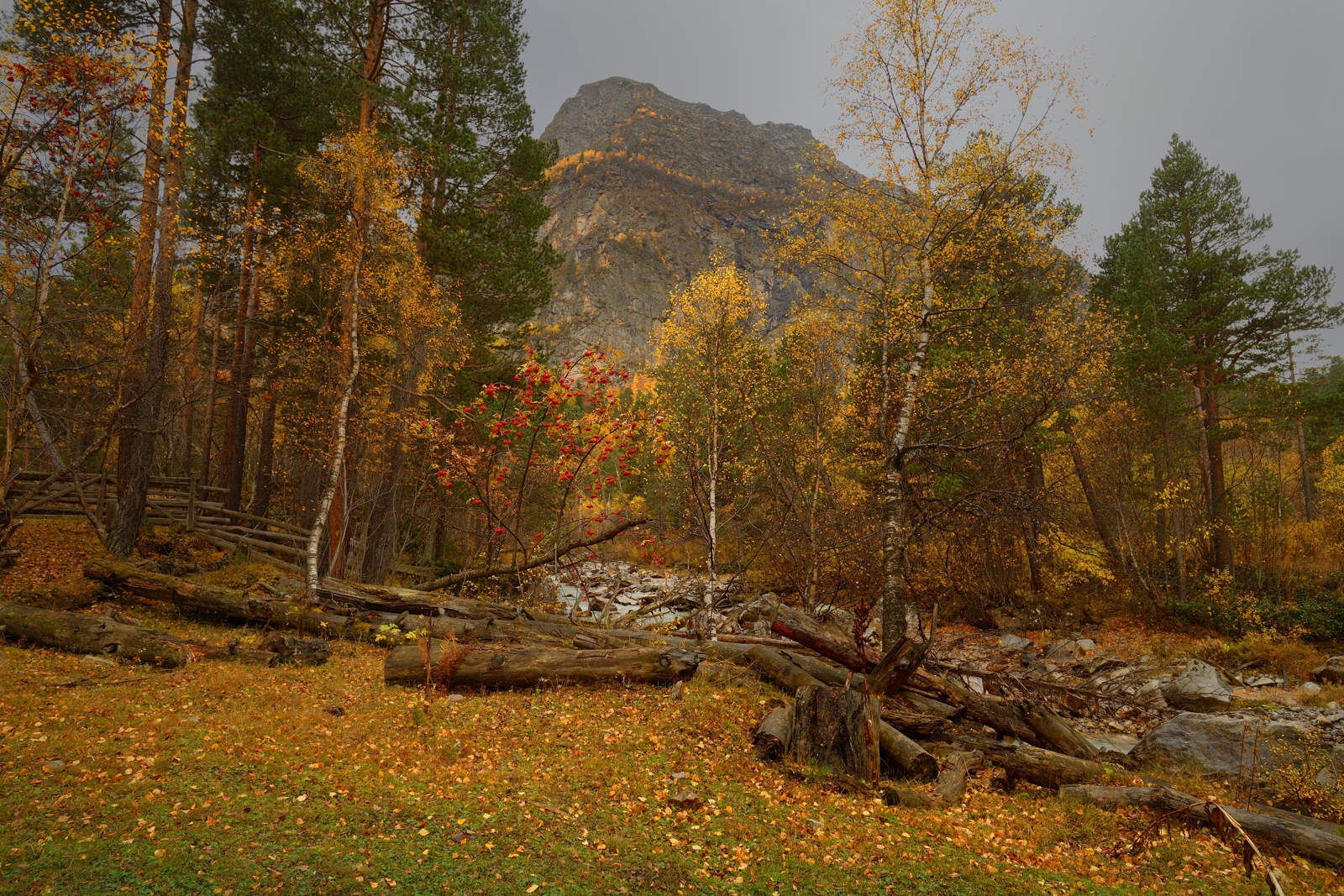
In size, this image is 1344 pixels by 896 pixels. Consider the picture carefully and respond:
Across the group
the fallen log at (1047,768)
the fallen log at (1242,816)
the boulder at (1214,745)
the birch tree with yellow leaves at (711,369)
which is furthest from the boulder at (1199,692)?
the birch tree with yellow leaves at (711,369)

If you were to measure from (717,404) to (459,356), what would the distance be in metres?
7.79

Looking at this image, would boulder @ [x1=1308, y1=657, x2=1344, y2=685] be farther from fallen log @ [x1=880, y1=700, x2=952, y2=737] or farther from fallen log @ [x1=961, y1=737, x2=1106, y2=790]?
fallen log @ [x1=880, y1=700, x2=952, y2=737]

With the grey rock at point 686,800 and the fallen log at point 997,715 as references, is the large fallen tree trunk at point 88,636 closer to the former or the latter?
the grey rock at point 686,800

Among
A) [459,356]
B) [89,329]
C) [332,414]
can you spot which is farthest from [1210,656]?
[89,329]

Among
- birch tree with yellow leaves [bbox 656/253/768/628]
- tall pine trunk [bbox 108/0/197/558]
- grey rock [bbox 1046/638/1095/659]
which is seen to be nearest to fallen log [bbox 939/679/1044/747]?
birch tree with yellow leaves [bbox 656/253/768/628]

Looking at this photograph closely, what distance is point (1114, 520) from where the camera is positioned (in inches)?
779

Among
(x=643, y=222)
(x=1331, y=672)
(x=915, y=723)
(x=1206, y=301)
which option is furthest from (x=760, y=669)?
(x=643, y=222)

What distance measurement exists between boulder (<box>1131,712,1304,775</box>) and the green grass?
9.75 feet

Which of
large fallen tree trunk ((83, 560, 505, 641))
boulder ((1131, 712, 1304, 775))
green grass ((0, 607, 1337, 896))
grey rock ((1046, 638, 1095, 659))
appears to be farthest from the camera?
grey rock ((1046, 638, 1095, 659))

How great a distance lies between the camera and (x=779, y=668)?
28.5ft

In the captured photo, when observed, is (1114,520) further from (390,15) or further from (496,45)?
(390,15)

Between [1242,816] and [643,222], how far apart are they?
6256 inches

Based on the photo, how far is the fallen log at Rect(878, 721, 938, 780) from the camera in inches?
258

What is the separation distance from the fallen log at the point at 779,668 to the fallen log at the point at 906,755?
140 centimetres
